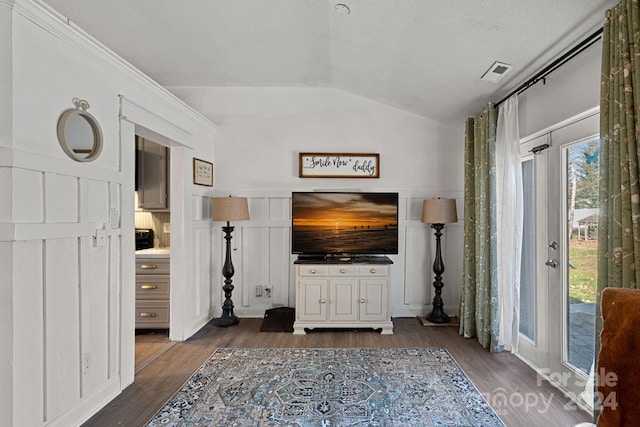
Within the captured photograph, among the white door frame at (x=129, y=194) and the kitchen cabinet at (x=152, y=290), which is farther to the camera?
the kitchen cabinet at (x=152, y=290)

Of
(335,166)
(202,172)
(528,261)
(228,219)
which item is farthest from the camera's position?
(335,166)

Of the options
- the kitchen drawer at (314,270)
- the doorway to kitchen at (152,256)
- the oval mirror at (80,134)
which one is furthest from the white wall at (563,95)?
the doorway to kitchen at (152,256)

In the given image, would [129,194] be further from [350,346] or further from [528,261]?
[528,261]

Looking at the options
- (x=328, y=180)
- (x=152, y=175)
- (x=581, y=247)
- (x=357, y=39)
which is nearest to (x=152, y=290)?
(x=152, y=175)

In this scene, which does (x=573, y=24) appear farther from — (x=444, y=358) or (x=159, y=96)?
(x=159, y=96)

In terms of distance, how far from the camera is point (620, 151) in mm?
1471

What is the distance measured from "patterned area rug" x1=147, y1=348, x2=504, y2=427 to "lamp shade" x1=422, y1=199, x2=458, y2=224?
52.8 inches

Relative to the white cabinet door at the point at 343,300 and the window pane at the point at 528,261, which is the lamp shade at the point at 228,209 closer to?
the white cabinet door at the point at 343,300

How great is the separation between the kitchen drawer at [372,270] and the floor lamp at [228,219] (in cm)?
140

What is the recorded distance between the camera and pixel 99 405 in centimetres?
201

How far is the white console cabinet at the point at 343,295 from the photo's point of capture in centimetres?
326

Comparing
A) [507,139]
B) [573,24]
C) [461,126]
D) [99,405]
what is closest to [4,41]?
[99,405]

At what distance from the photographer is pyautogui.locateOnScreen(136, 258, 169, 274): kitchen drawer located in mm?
3215

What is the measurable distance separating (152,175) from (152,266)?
1.10 meters
